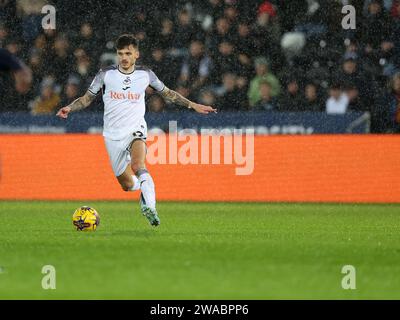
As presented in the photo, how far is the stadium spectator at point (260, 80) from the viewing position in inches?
755

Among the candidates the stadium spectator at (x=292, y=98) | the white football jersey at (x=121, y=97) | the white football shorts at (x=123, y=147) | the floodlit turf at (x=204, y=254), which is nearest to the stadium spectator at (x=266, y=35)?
the stadium spectator at (x=292, y=98)

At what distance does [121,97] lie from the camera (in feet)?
46.4

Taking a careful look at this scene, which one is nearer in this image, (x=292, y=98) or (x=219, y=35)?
(x=292, y=98)

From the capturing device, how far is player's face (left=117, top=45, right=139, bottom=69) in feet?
45.3

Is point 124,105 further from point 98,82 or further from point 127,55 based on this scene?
point 127,55

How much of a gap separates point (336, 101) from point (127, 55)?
6.14 meters

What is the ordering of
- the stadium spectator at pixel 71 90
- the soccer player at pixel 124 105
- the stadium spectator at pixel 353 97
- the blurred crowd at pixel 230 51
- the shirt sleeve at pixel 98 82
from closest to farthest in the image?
the soccer player at pixel 124 105 → the shirt sleeve at pixel 98 82 → the stadium spectator at pixel 353 97 → the blurred crowd at pixel 230 51 → the stadium spectator at pixel 71 90

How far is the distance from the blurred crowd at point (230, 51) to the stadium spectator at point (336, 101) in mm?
16

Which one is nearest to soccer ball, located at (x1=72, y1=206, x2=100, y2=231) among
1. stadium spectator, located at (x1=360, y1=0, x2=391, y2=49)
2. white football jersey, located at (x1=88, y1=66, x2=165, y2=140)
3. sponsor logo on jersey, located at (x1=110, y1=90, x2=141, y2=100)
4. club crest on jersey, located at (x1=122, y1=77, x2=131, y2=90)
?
white football jersey, located at (x1=88, y1=66, x2=165, y2=140)

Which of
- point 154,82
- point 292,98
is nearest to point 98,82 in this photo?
point 154,82

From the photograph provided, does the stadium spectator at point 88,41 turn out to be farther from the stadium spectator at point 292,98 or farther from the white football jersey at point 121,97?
the white football jersey at point 121,97

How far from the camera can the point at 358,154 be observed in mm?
18438

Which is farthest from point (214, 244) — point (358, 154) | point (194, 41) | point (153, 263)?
point (194, 41)

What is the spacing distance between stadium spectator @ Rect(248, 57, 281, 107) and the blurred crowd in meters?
0.02
